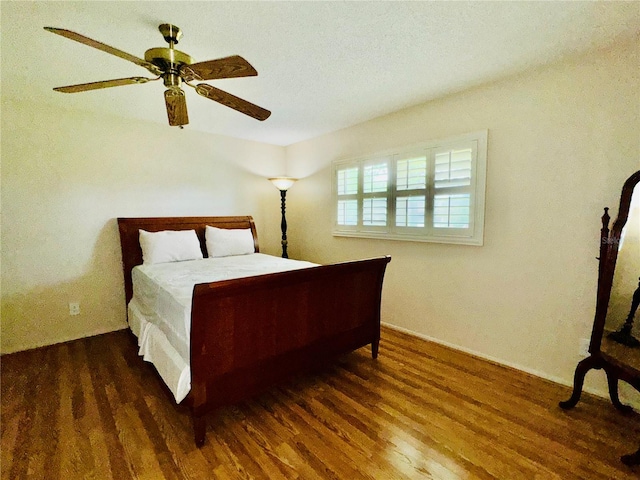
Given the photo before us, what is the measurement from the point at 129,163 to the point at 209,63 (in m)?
2.32

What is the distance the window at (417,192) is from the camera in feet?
8.12

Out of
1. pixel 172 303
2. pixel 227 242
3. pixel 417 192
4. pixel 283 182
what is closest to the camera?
pixel 172 303

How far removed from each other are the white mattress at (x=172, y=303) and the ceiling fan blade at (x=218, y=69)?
1302 mm

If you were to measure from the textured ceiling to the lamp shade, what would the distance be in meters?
1.39

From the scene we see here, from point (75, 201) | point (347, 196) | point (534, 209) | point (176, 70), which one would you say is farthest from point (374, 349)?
point (75, 201)

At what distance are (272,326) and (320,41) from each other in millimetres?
1795

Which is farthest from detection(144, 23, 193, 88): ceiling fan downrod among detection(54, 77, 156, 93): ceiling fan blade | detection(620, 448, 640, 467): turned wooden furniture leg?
detection(620, 448, 640, 467): turned wooden furniture leg

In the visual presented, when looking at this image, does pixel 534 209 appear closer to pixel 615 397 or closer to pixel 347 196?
pixel 615 397

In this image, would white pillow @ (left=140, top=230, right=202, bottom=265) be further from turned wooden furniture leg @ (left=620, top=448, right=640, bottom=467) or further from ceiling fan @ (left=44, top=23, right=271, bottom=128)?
turned wooden furniture leg @ (left=620, top=448, right=640, bottom=467)

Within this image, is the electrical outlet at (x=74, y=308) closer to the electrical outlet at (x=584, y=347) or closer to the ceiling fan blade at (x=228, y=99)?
the ceiling fan blade at (x=228, y=99)

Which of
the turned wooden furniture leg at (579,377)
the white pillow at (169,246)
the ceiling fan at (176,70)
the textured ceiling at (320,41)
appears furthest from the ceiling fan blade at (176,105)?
the turned wooden furniture leg at (579,377)

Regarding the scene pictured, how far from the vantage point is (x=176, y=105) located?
1.68 m

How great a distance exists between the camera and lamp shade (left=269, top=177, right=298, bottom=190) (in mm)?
3965

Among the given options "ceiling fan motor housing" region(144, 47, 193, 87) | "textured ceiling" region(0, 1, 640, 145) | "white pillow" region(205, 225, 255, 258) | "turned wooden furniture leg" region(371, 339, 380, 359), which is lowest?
"turned wooden furniture leg" region(371, 339, 380, 359)
